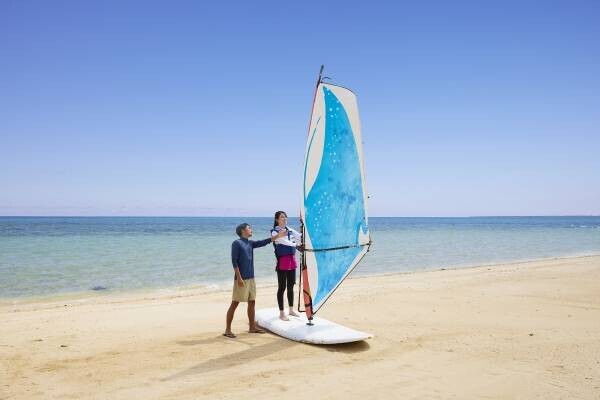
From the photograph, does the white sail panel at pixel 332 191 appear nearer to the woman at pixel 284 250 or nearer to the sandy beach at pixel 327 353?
the woman at pixel 284 250

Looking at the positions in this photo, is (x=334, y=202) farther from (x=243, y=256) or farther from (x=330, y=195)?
(x=243, y=256)

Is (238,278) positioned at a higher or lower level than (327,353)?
higher

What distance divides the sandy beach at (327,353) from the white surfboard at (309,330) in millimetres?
117

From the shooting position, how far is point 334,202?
19.9 feet

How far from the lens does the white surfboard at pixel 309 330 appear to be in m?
5.66

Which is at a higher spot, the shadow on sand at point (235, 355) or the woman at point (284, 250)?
the woman at point (284, 250)

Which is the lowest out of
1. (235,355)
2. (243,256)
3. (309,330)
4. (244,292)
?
(235,355)

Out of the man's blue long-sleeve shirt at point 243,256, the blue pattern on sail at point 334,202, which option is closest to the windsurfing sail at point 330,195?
the blue pattern on sail at point 334,202

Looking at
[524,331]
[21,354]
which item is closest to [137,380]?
[21,354]

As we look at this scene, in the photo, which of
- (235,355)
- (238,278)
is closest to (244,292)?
(238,278)

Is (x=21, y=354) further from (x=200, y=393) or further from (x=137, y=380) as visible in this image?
(x=200, y=393)

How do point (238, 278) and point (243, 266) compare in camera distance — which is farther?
point (243, 266)

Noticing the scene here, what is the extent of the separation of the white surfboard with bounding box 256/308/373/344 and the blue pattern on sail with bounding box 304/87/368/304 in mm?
400

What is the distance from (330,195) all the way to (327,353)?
196 centimetres
